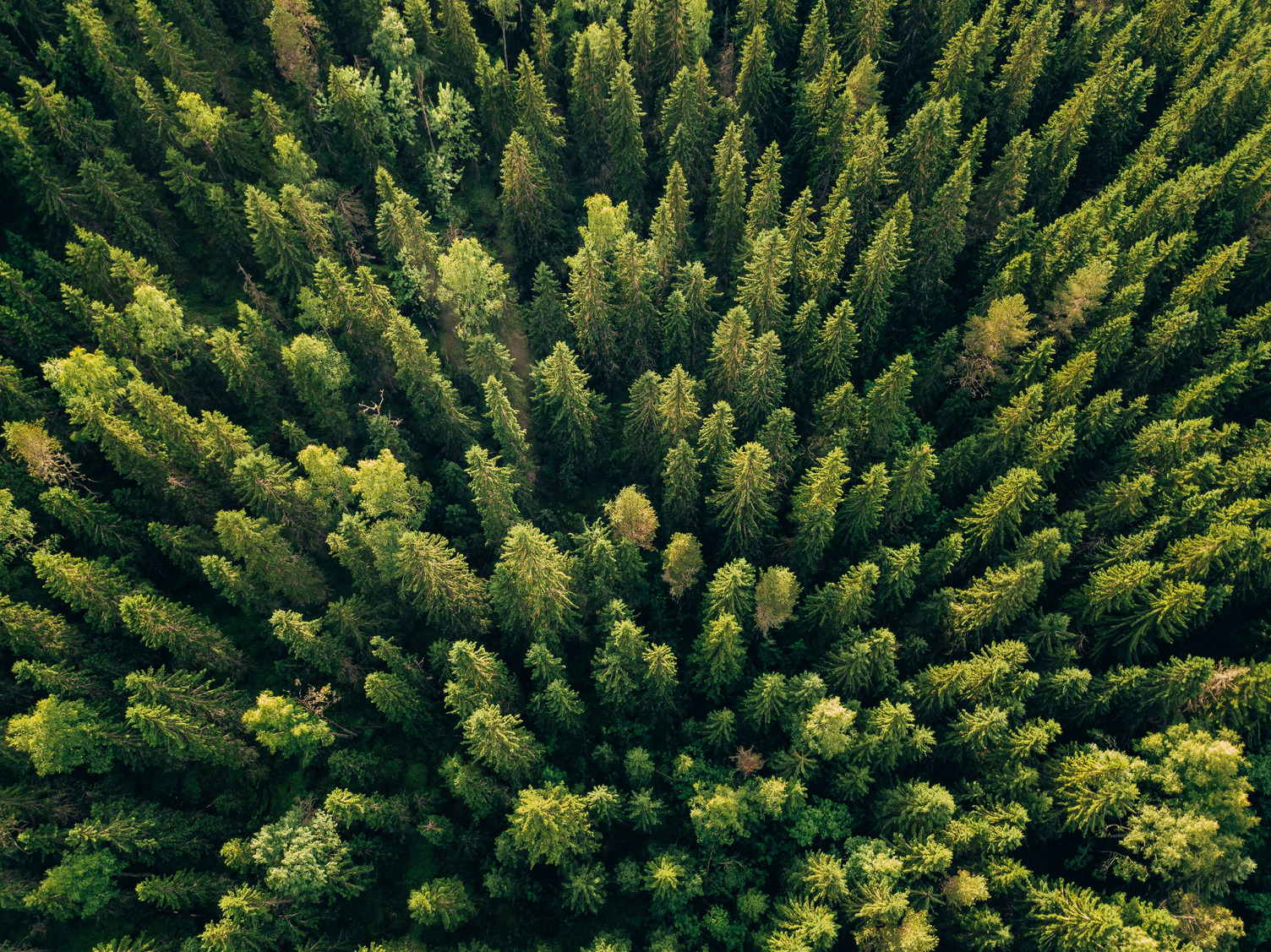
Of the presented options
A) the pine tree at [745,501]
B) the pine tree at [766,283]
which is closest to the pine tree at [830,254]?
the pine tree at [766,283]

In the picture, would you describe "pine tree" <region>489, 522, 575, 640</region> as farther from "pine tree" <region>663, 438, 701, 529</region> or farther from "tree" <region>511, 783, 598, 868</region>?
"tree" <region>511, 783, 598, 868</region>

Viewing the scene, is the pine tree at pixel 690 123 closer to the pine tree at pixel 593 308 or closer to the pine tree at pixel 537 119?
the pine tree at pixel 537 119

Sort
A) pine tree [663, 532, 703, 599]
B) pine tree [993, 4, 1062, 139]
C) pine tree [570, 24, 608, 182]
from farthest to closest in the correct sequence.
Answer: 1. pine tree [570, 24, 608, 182]
2. pine tree [993, 4, 1062, 139]
3. pine tree [663, 532, 703, 599]

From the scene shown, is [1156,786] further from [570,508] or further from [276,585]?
[276,585]

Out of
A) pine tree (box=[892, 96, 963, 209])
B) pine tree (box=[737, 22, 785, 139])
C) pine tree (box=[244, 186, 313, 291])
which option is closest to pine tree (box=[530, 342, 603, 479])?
pine tree (box=[244, 186, 313, 291])

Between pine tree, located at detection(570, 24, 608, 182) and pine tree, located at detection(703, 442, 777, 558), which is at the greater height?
pine tree, located at detection(570, 24, 608, 182)

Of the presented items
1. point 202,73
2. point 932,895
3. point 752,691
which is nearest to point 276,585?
point 752,691
